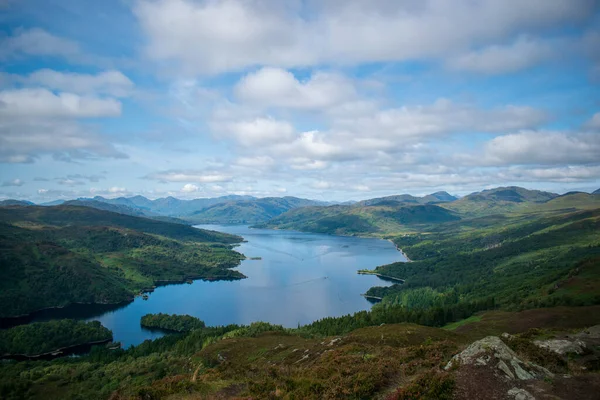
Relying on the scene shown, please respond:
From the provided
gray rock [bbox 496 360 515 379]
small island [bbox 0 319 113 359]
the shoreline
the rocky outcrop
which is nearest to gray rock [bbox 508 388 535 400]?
the rocky outcrop

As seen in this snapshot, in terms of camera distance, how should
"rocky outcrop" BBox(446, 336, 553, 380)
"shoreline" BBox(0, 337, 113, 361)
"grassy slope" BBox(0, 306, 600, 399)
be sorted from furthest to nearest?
1. "shoreline" BBox(0, 337, 113, 361)
2. "grassy slope" BBox(0, 306, 600, 399)
3. "rocky outcrop" BBox(446, 336, 553, 380)

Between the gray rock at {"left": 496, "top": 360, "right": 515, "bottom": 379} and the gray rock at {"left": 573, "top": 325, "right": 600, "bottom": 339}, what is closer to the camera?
the gray rock at {"left": 496, "top": 360, "right": 515, "bottom": 379}

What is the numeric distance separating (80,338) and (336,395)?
167 m

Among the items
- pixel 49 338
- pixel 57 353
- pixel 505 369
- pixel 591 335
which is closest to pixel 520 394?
pixel 505 369

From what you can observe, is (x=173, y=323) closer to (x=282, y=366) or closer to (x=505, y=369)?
(x=282, y=366)

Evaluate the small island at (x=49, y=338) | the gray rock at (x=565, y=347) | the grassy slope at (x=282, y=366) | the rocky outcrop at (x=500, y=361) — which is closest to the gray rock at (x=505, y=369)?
the rocky outcrop at (x=500, y=361)

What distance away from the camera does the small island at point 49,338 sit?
13794 cm

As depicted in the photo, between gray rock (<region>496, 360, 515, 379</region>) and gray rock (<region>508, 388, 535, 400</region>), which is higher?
gray rock (<region>496, 360, 515, 379</region>)

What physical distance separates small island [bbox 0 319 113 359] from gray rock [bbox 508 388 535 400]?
173026mm

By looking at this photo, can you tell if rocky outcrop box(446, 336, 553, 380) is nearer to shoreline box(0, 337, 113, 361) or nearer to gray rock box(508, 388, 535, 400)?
gray rock box(508, 388, 535, 400)

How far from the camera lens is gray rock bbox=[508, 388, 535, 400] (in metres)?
20.9

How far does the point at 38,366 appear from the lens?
10875 cm

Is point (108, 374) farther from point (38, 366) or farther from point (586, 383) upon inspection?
point (586, 383)

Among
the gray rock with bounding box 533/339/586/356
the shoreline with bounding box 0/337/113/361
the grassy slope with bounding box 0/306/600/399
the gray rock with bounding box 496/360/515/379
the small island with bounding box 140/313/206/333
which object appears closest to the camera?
the gray rock with bounding box 496/360/515/379
